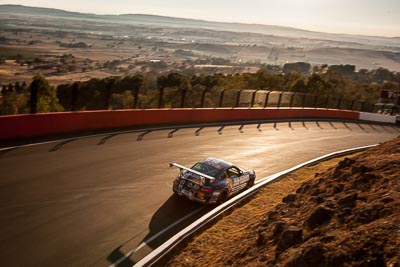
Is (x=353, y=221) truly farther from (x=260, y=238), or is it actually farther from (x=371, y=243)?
(x=260, y=238)

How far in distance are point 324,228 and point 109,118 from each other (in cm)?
1370

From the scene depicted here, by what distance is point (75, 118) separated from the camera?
16.8m

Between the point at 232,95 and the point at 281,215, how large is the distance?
65.6 feet

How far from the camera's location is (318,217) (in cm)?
666

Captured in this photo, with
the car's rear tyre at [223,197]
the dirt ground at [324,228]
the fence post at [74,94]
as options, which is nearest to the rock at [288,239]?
the dirt ground at [324,228]

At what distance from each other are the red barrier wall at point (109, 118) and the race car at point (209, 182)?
23.3 feet

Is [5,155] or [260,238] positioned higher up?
[260,238]

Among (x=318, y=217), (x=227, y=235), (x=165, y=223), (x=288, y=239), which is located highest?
(x=318, y=217)

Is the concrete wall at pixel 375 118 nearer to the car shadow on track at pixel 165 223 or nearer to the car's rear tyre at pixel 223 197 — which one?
the car's rear tyre at pixel 223 197

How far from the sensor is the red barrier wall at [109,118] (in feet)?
48.1

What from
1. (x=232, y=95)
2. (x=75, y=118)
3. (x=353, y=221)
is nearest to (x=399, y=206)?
(x=353, y=221)

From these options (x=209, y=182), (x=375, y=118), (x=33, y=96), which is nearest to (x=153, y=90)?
(x=33, y=96)

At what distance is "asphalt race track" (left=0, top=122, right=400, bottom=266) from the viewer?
788 centimetres

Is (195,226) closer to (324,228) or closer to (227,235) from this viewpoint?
(227,235)
